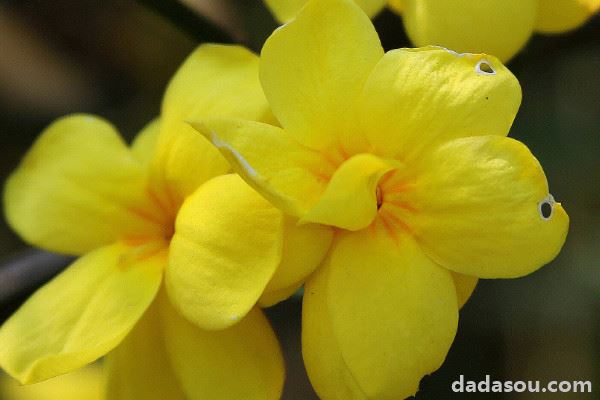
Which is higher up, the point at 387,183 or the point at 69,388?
the point at 387,183

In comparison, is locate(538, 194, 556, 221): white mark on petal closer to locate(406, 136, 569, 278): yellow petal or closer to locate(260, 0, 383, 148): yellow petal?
locate(406, 136, 569, 278): yellow petal

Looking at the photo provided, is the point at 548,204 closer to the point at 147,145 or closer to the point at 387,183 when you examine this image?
the point at 387,183

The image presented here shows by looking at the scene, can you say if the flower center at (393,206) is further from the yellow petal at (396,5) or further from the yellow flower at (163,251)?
the yellow petal at (396,5)

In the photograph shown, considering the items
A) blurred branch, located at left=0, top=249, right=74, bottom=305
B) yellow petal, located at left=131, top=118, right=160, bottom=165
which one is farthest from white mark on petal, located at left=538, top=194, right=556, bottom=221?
blurred branch, located at left=0, top=249, right=74, bottom=305

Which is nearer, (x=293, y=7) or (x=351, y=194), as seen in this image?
(x=351, y=194)

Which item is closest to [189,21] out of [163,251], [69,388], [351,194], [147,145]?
[147,145]
